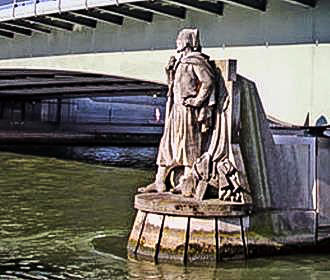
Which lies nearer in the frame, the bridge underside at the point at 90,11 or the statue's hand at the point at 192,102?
the statue's hand at the point at 192,102

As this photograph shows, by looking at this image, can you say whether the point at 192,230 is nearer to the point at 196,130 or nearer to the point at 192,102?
the point at 196,130

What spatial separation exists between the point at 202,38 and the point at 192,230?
704 cm

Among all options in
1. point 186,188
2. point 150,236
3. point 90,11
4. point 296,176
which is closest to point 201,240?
point 150,236

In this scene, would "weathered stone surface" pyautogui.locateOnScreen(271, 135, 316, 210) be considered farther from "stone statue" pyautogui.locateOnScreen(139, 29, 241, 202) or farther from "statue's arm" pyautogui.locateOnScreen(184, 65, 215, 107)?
"statue's arm" pyautogui.locateOnScreen(184, 65, 215, 107)

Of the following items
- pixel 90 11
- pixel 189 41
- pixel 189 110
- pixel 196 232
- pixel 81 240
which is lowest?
pixel 81 240

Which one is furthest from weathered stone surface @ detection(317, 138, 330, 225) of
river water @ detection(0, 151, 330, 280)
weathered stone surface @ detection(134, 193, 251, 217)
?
weathered stone surface @ detection(134, 193, 251, 217)

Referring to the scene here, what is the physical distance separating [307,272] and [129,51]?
979 centimetres

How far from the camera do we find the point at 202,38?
16172 mm

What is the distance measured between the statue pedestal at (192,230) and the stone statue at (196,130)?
0.32 metres

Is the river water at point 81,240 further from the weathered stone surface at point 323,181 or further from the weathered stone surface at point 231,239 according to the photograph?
the weathered stone surface at point 323,181

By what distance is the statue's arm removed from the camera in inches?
412

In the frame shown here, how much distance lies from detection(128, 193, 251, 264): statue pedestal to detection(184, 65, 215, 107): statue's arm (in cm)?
143

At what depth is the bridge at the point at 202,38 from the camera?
45.7 feet

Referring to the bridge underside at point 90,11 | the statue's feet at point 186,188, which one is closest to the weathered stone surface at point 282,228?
the statue's feet at point 186,188
